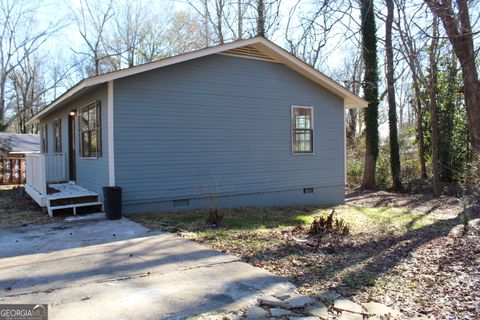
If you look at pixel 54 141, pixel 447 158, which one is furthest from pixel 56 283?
pixel 447 158

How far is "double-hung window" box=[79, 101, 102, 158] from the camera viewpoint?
879cm

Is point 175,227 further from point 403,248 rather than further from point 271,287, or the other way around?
point 403,248

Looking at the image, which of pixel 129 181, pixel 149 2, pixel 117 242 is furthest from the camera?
pixel 149 2

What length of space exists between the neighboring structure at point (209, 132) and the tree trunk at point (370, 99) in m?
3.83

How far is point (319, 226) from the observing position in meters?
6.56

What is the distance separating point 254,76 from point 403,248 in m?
5.82

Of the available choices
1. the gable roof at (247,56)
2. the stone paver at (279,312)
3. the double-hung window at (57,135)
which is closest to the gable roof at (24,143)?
the double-hung window at (57,135)

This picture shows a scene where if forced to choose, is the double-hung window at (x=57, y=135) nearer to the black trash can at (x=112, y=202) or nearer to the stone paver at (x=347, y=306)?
the black trash can at (x=112, y=202)

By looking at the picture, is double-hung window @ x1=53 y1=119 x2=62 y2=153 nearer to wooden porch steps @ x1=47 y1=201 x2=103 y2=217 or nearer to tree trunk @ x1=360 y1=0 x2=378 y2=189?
wooden porch steps @ x1=47 y1=201 x2=103 y2=217

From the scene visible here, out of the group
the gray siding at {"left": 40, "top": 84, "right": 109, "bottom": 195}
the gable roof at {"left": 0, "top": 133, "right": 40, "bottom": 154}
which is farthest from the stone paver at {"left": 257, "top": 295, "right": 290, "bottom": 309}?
the gable roof at {"left": 0, "top": 133, "right": 40, "bottom": 154}

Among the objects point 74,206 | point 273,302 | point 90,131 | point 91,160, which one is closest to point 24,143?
point 90,131

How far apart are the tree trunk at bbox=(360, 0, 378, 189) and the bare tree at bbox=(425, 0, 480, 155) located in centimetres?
670

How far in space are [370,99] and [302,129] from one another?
6005 millimetres

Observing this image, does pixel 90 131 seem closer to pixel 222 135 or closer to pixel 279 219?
pixel 222 135
